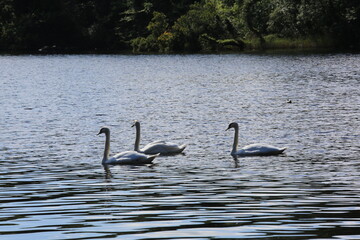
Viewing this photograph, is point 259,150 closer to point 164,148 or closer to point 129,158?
point 164,148

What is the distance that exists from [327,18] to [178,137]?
64559 millimetres

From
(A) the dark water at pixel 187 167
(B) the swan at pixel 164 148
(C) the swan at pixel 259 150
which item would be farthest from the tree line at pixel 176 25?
(C) the swan at pixel 259 150

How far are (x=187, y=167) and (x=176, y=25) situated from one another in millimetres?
80876

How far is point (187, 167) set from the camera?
18516mm

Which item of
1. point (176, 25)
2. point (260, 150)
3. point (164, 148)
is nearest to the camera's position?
point (260, 150)

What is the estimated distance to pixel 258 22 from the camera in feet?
302

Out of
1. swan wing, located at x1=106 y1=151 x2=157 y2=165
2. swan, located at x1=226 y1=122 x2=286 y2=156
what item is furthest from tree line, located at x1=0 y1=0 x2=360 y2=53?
swan wing, located at x1=106 y1=151 x2=157 y2=165

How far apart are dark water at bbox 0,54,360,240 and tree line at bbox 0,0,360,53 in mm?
40765

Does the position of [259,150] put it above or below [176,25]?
below

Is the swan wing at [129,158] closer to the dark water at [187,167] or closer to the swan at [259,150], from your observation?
the dark water at [187,167]

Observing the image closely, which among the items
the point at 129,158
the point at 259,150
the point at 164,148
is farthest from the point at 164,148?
the point at 259,150

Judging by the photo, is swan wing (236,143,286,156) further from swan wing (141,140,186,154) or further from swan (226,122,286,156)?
swan wing (141,140,186,154)

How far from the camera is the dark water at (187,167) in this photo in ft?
38.3

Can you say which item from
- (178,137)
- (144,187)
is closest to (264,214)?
(144,187)
